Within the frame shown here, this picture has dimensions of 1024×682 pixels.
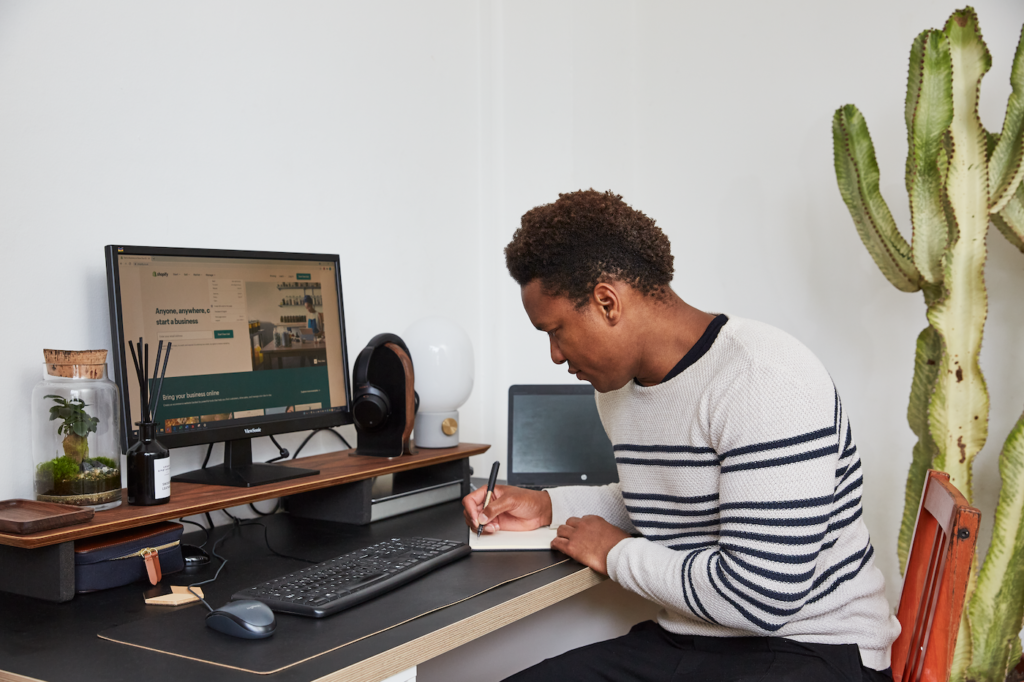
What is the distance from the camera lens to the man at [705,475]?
1.03 meters

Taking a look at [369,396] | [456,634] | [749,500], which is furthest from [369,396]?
[749,500]

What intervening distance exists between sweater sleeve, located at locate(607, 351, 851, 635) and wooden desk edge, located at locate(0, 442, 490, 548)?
646 millimetres

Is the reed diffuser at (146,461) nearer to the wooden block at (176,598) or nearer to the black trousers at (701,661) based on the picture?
the wooden block at (176,598)

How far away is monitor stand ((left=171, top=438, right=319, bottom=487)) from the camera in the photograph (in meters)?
1.42

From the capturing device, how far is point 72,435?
48.0 inches

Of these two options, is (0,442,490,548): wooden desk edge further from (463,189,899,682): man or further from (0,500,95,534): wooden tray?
(463,189,899,682): man

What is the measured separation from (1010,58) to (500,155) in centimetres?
137

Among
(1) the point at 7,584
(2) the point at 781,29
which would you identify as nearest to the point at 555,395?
(1) the point at 7,584

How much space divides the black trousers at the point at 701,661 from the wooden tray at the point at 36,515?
0.71 metres

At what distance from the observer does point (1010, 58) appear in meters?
2.00

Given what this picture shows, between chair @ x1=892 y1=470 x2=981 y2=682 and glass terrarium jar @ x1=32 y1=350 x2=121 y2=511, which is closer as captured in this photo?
chair @ x1=892 y1=470 x2=981 y2=682

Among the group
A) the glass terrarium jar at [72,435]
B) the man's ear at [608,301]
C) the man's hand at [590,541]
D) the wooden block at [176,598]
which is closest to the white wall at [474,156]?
the glass terrarium jar at [72,435]

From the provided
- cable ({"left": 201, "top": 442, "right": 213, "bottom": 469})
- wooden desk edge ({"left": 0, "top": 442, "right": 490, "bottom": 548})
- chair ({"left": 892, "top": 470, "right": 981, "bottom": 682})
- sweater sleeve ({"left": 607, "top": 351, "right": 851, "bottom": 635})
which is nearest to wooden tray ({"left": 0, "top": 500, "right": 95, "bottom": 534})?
wooden desk edge ({"left": 0, "top": 442, "right": 490, "bottom": 548})

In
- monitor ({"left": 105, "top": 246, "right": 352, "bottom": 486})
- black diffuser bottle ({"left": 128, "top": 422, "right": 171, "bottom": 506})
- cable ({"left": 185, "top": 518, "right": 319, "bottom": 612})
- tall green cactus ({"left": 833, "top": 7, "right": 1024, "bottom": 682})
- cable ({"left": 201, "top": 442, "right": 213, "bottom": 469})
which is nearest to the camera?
cable ({"left": 185, "top": 518, "right": 319, "bottom": 612})
